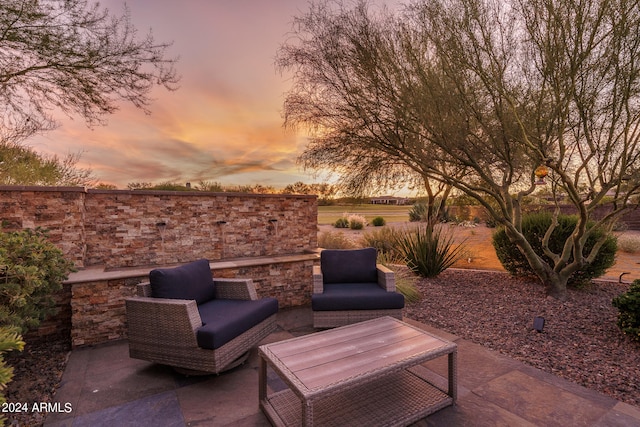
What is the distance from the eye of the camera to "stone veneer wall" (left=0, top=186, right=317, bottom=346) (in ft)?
11.1

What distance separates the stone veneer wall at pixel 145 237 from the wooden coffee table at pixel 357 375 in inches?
85.7

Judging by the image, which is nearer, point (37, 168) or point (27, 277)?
point (27, 277)

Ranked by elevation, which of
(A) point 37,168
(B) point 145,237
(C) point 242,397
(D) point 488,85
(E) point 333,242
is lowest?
(C) point 242,397

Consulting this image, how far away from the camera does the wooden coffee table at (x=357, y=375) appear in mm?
1857

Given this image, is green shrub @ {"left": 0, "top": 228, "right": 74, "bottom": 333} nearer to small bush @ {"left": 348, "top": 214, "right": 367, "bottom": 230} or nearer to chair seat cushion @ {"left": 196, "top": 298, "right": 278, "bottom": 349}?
chair seat cushion @ {"left": 196, "top": 298, "right": 278, "bottom": 349}

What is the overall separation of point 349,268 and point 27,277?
3.20 m

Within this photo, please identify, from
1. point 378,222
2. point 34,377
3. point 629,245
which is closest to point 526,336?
point 34,377

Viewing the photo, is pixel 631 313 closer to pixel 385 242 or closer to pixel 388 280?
pixel 388 280

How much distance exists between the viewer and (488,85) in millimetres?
3836

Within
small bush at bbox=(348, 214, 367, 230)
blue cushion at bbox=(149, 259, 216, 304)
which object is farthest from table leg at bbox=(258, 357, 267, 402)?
small bush at bbox=(348, 214, 367, 230)

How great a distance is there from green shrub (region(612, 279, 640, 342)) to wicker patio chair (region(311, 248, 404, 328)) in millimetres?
2242

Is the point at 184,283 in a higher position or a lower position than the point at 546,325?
higher

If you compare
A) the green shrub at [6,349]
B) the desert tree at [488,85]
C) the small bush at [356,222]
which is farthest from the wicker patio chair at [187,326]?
the small bush at [356,222]

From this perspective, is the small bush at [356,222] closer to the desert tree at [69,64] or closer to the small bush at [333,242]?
the small bush at [333,242]
